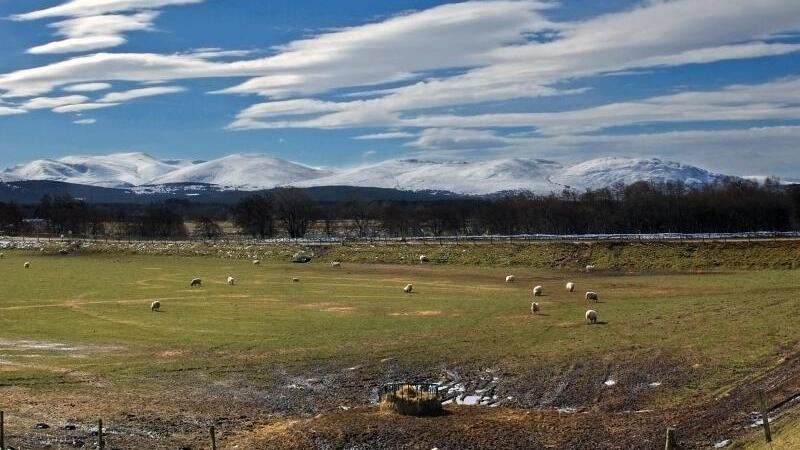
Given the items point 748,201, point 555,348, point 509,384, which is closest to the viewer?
point 509,384

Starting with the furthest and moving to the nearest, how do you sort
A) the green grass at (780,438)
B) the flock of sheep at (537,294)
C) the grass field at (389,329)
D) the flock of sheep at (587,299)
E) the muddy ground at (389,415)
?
the flock of sheep at (537,294)
the flock of sheep at (587,299)
the grass field at (389,329)
the muddy ground at (389,415)
the green grass at (780,438)

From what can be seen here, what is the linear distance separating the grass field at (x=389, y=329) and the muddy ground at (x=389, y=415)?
0.48 metres

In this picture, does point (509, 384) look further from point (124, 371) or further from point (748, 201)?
point (748, 201)

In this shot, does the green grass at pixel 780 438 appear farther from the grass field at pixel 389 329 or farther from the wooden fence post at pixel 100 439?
the wooden fence post at pixel 100 439

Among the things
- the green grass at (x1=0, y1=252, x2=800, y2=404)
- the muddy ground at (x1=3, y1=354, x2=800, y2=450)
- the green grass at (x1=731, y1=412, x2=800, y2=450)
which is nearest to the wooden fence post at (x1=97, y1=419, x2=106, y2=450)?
the muddy ground at (x1=3, y1=354, x2=800, y2=450)

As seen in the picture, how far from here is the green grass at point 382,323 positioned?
142ft

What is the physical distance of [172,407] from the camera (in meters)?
35.3

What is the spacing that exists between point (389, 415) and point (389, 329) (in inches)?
826

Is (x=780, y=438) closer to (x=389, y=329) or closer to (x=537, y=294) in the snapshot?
(x=389, y=329)

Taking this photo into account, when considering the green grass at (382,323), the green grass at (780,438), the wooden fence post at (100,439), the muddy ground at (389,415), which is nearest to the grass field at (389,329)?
the green grass at (382,323)

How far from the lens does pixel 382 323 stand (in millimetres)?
56875

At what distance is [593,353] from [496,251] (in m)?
72.1

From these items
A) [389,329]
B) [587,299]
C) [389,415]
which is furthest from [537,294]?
[389,415]

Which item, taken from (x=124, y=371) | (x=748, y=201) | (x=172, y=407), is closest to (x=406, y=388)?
(x=172, y=407)
